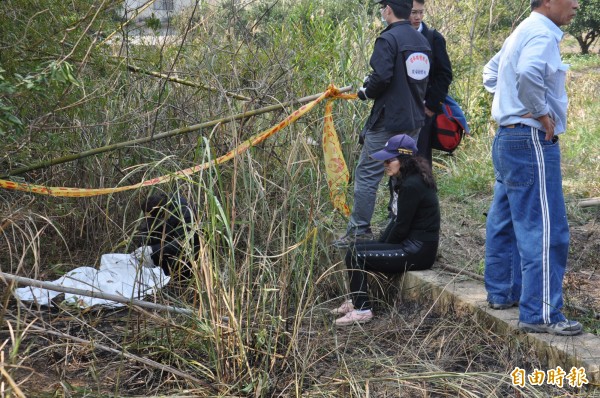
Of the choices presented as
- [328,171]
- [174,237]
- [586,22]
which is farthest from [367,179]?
[586,22]

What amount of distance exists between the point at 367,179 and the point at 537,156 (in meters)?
1.94

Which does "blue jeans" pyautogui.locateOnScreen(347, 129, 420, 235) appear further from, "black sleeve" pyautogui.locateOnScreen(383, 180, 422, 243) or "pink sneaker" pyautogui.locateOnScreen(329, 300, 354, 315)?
"pink sneaker" pyautogui.locateOnScreen(329, 300, 354, 315)

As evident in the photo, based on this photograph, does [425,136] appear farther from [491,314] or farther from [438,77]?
[491,314]

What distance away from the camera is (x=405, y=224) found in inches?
209

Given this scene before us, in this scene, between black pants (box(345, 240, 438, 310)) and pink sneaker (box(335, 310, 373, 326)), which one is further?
black pants (box(345, 240, 438, 310))

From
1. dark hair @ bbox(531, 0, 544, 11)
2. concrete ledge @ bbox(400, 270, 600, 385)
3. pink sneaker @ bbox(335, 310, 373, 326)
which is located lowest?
pink sneaker @ bbox(335, 310, 373, 326)

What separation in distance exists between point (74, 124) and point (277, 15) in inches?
309

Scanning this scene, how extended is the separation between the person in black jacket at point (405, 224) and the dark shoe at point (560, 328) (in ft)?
4.10

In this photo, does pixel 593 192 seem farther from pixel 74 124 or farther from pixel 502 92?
pixel 74 124

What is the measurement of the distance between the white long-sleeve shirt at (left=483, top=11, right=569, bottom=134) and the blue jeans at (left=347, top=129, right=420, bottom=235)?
1617mm

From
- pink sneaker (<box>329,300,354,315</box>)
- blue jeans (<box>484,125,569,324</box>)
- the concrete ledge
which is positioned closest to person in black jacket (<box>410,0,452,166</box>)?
the concrete ledge

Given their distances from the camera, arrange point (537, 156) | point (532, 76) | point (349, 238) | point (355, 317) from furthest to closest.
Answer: point (349, 238) < point (355, 317) < point (537, 156) < point (532, 76)

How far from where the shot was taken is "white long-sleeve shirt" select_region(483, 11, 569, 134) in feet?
13.2

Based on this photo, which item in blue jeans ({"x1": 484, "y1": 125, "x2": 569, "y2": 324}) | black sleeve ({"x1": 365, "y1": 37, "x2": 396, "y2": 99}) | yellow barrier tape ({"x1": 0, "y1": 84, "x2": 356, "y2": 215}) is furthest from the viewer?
black sleeve ({"x1": 365, "y1": 37, "x2": 396, "y2": 99})
